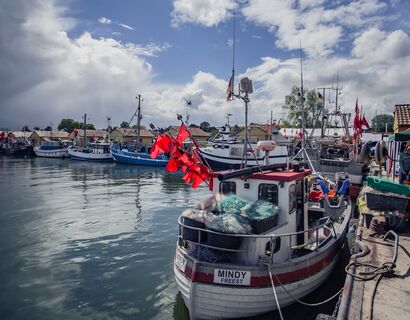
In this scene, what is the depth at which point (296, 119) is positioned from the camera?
240 ft

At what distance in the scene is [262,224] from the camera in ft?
21.6

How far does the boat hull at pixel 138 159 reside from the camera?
4556 cm

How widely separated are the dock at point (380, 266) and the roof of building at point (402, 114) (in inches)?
483

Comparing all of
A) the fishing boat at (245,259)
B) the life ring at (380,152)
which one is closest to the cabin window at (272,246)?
the fishing boat at (245,259)

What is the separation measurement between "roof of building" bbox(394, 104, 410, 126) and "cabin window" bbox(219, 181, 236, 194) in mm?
16503

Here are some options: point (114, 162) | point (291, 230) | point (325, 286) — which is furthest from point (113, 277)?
point (114, 162)

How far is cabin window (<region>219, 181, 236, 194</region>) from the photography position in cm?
794

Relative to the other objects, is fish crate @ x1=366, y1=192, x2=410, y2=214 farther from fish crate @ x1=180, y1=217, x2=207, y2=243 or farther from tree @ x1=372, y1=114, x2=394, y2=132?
tree @ x1=372, y1=114, x2=394, y2=132

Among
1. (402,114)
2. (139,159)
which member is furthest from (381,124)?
(402,114)

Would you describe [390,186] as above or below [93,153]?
above

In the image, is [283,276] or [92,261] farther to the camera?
[92,261]

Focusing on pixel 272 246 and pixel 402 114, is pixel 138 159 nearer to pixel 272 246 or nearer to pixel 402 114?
pixel 402 114

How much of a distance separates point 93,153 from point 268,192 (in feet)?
164

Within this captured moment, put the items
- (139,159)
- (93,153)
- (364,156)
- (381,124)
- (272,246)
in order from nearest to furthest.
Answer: (272,246), (364,156), (139,159), (93,153), (381,124)
